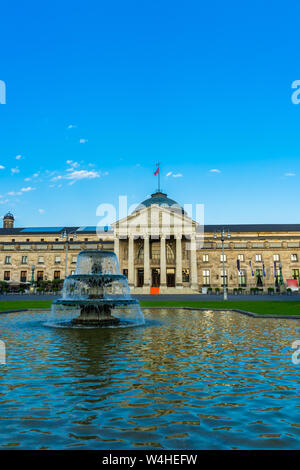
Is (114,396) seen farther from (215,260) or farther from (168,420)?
(215,260)

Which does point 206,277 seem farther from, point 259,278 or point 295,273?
point 295,273

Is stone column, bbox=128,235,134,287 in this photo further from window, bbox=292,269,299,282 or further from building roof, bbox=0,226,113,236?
window, bbox=292,269,299,282

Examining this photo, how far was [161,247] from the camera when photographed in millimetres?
67125

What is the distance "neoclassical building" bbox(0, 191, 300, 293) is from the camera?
222 feet

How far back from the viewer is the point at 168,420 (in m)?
4.85

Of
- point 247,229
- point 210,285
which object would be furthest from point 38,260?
point 247,229

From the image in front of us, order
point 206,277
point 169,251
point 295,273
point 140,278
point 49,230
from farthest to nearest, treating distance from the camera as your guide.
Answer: point 49,230 → point 169,251 → point 206,277 → point 295,273 → point 140,278

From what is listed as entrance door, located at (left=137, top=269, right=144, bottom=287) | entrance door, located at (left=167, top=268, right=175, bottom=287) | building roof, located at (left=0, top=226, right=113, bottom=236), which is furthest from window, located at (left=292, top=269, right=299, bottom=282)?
building roof, located at (left=0, top=226, right=113, bottom=236)

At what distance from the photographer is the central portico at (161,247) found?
65.6m

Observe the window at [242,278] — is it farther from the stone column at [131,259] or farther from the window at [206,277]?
the stone column at [131,259]

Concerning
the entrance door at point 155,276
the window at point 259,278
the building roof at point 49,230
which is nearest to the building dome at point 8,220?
the building roof at point 49,230

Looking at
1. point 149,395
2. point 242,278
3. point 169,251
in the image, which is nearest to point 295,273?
point 242,278

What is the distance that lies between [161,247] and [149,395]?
61.2 meters

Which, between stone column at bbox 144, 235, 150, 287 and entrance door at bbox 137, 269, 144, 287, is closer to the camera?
stone column at bbox 144, 235, 150, 287
